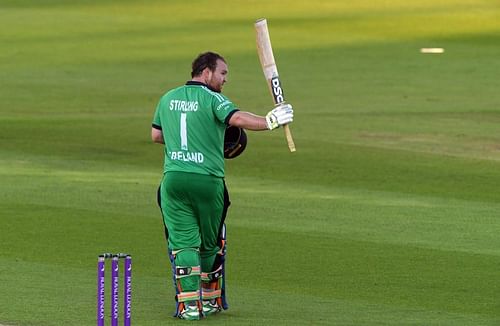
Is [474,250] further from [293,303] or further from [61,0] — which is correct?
[61,0]

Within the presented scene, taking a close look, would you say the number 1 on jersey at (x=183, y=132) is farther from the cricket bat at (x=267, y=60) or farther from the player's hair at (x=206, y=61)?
the cricket bat at (x=267, y=60)

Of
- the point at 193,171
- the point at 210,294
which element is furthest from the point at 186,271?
the point at 193,171

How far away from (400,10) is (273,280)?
104ft

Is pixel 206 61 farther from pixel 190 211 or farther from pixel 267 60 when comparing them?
pixel 190 211

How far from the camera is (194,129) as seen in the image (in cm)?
1080

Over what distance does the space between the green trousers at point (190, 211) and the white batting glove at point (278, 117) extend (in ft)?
2.39

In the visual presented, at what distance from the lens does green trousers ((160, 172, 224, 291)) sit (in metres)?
10.8

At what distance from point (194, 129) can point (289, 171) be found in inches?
334

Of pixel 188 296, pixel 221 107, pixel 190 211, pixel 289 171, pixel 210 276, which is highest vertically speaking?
pixel 289 171

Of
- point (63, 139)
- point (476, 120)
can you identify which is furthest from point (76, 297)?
point (476, 120)

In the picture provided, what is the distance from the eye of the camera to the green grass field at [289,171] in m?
11.8

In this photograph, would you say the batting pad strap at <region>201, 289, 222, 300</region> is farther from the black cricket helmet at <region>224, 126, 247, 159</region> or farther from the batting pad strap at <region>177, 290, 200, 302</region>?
the black cricket helmet at <region>224, 126, 247, 159</region>

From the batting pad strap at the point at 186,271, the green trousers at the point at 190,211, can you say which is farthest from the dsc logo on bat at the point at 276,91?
the batting pad strap at the point at 186,271

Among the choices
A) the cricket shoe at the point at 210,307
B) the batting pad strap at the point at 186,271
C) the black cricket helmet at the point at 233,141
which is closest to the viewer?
the batting pad strap at the point at 186,271
